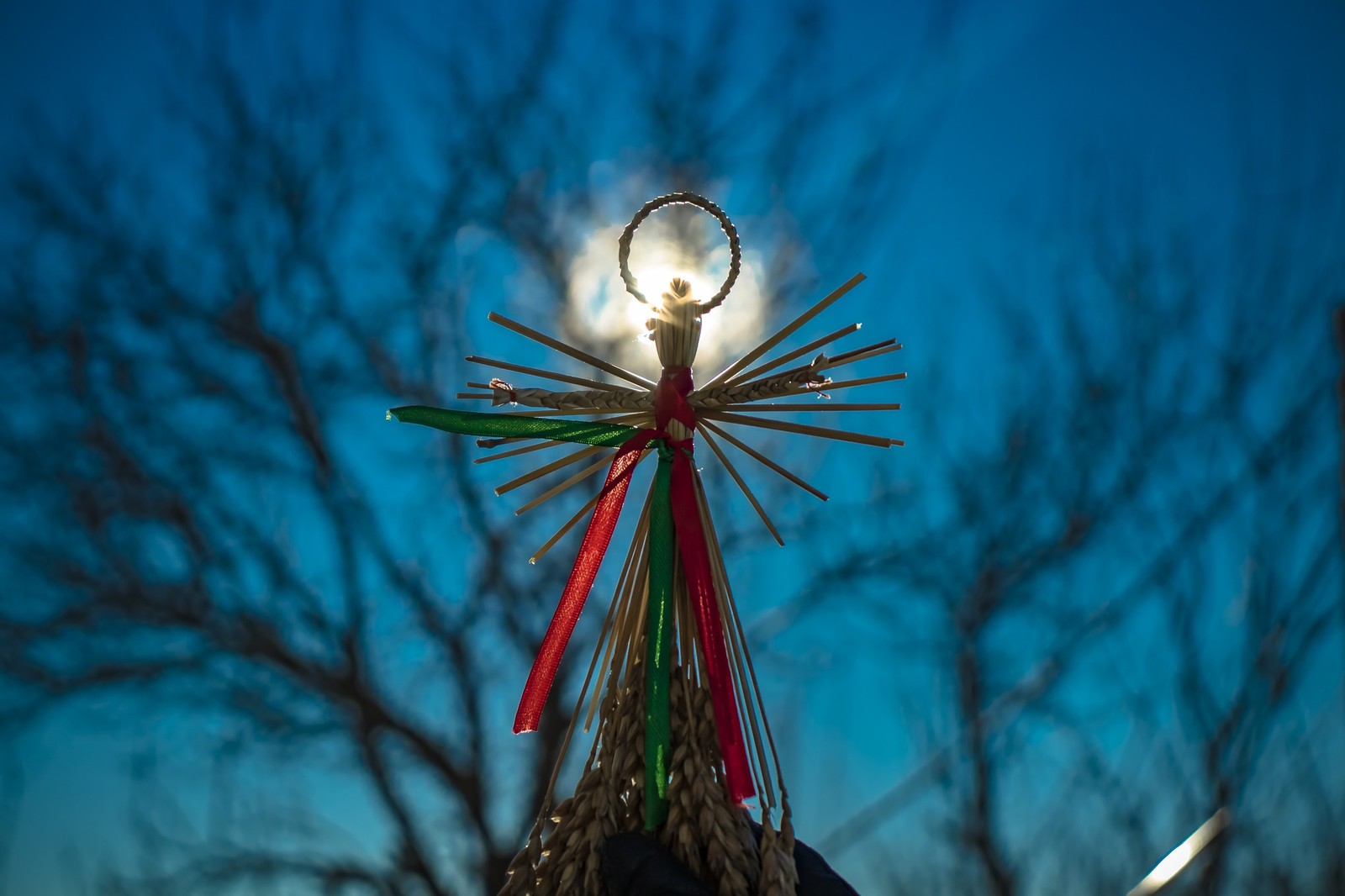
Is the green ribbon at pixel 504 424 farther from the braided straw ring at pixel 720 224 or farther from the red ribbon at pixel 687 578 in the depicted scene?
the braided straw ring at pixel 720 224

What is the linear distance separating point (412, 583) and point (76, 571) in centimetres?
134

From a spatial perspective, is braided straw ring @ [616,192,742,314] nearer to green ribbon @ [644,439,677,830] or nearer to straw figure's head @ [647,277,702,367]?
straw figure's head @ [647,277,702,367]

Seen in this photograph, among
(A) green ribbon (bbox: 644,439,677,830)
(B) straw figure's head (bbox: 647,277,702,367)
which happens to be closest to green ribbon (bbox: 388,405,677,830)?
(A) green ribbon (bbox: 644,439,677,830)

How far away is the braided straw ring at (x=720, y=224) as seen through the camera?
1260 millimetres

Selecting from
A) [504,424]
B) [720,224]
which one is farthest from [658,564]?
[720,224]

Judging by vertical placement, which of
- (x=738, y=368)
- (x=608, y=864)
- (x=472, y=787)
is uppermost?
(x=472, y=787)

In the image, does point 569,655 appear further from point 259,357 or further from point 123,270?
point 123,270

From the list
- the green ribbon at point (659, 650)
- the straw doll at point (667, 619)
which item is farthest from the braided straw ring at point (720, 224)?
the green ribbon at point (659, 650)

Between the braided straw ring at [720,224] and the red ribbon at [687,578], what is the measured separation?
0.34 ft

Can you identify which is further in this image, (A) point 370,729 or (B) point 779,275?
(B) point 779,275

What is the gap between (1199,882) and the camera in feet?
11.0

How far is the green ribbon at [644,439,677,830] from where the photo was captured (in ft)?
3.78

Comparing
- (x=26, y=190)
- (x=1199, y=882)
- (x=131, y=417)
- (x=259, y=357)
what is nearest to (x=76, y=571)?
(x=131, y=417)

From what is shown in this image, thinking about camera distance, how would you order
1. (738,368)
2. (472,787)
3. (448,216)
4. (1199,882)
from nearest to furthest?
(738,368) → (1199,882) → (472,787) → (448,216)
